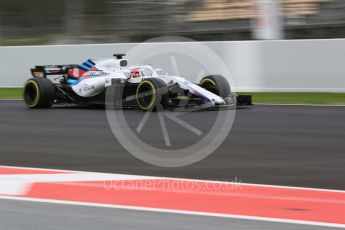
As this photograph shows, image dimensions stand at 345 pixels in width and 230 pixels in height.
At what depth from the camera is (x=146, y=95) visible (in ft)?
37.3

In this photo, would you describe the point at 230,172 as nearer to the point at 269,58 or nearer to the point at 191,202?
the point at 191,202

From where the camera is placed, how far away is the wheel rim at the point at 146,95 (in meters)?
11.2

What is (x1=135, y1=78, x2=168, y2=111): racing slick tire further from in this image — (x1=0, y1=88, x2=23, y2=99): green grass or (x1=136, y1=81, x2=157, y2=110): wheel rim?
(x1=0, y1=88, x2=23, y2=99): green grass

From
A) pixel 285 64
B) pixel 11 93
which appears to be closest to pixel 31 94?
pixel 11 93

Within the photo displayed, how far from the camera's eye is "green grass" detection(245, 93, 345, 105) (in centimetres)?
1304

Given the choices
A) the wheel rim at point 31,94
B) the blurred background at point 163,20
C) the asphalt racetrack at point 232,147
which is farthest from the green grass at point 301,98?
the wheel rim at point 31,94

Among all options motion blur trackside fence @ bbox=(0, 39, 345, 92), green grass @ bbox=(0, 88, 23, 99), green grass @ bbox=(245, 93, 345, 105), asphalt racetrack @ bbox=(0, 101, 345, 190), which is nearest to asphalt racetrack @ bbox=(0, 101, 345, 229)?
asphalt racetrack @ bbox=(0, 101, 345, 190)

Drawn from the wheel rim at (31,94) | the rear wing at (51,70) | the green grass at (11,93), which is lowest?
the green grass at (11,93)

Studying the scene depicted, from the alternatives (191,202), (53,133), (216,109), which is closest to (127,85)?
(216,109)

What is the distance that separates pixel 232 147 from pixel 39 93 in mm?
5566

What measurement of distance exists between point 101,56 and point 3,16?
6199 millimetres

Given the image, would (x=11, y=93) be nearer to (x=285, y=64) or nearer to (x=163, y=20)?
(x=163, y=20)

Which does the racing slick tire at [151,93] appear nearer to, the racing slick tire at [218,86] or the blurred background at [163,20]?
the racing slick tire at [218,86]

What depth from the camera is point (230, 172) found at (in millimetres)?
6457
